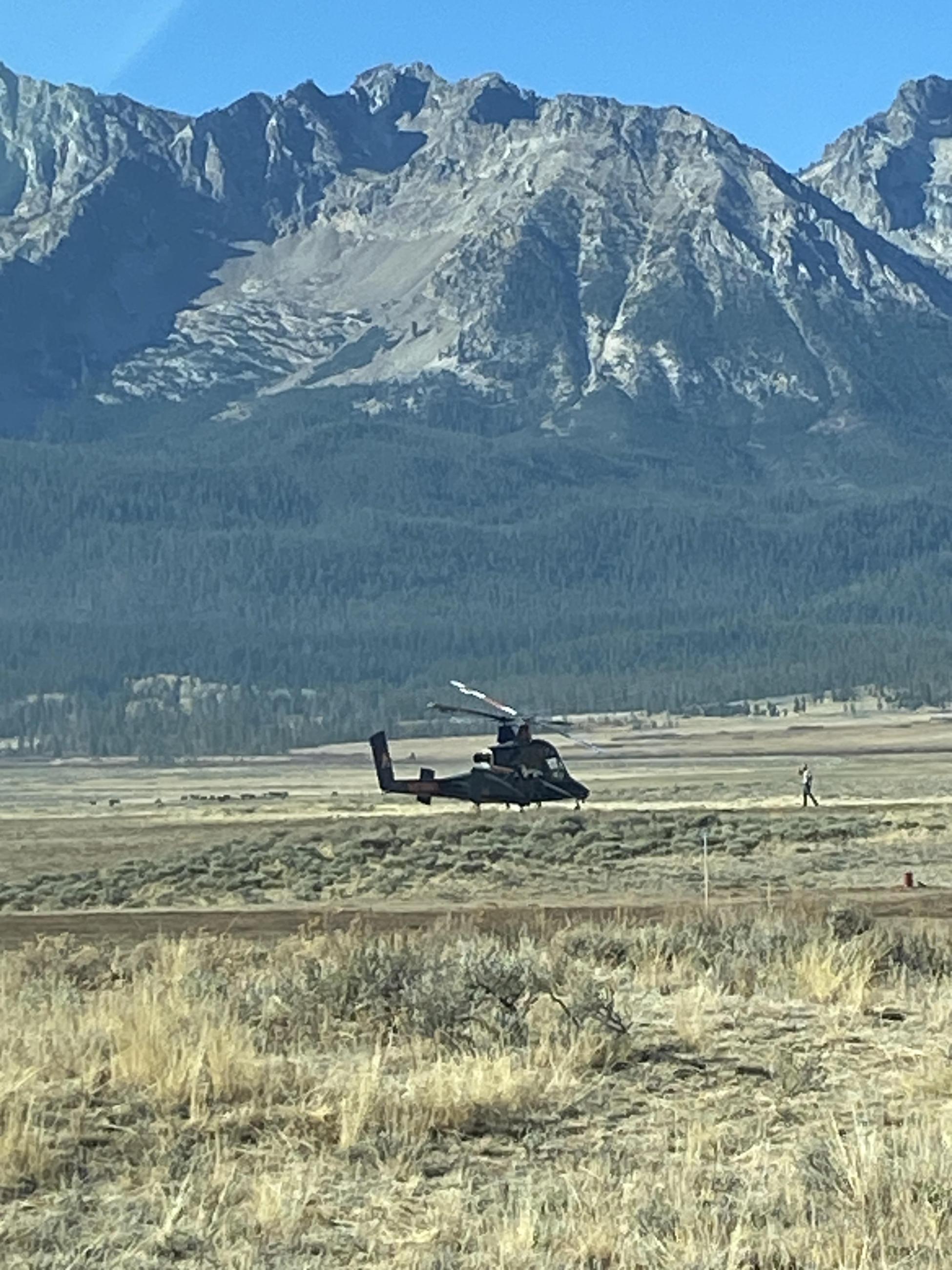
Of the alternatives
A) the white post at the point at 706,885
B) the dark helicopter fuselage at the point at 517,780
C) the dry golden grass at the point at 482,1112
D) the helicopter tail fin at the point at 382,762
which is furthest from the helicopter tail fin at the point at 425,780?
the dry golden grass at the point at 482,1112

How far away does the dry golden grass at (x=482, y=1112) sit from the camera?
1077cm

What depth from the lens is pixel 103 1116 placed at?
13.5 meters

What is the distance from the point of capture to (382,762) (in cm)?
6844

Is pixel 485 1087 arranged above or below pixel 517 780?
below

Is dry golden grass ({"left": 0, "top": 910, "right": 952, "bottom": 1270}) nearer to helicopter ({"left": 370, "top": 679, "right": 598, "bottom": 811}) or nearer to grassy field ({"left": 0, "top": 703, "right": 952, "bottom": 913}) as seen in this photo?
grassy field ({"left": 0, "top": 703, "right": 952, "bottom": 913})

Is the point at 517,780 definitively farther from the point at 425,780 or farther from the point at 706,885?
the point at 706,885

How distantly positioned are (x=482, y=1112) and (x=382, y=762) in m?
54.9

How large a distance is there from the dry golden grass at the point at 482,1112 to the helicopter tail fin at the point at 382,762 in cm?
4491

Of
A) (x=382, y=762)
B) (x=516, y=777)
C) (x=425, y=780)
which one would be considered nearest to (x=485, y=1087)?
(x=516, y=777)

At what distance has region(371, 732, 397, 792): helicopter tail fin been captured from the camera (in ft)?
216

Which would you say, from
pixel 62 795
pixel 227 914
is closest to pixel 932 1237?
pixel 227 914

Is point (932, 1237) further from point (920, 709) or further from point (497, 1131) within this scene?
point (920, 709)

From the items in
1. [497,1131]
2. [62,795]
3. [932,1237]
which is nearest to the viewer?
[932,1237]

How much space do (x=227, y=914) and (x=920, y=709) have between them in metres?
158
